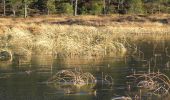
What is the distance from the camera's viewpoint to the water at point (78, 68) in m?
18.7

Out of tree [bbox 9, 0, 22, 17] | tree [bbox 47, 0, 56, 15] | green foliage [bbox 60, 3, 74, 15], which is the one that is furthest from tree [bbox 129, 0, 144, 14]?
tree [bbox 9, 0, 22, 17]

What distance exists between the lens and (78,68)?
1022 inches

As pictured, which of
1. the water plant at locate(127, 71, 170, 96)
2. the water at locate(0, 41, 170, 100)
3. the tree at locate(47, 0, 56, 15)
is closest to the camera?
the water at locate(0, 41, 170, 100)

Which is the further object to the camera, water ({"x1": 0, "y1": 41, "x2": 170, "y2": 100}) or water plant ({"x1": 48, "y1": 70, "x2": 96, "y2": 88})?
water plant ({"x1": 48, "y1": 70, "x2": 96, "y2": 88})

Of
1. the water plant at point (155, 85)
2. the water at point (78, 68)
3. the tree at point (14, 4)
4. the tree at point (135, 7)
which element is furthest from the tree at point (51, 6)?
the water plant at point (155, 85)

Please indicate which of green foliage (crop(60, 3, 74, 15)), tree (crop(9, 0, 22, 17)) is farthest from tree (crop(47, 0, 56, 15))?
tree (crop(9, 0, 22, 17))

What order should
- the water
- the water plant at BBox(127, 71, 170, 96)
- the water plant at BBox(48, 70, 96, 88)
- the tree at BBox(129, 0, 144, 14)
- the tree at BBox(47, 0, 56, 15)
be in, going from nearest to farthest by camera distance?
the water
the water plant at BBox(127, 71, 170, 96)
the water plant at BBox(48, 70, 96, 88)
the tree at BBox(47, 0, 56, 15)
the tree at BBox(129, 0, 144, 14)

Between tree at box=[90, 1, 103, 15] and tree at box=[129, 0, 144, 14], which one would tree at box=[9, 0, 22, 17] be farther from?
tree at box=[129, 0, 144, 14]

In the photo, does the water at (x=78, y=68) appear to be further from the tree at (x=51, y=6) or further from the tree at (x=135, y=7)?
the tree at (x=135, y=7)

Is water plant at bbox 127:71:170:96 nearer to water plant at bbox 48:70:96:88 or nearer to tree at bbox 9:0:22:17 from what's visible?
water plant at bbox 48:70:96:88

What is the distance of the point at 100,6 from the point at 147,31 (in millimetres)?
30404

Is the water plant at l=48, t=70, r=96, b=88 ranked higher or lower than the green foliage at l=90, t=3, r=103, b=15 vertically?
lower

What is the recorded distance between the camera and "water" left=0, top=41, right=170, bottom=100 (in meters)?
18.7

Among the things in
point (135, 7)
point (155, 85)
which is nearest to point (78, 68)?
point (155, 85)
